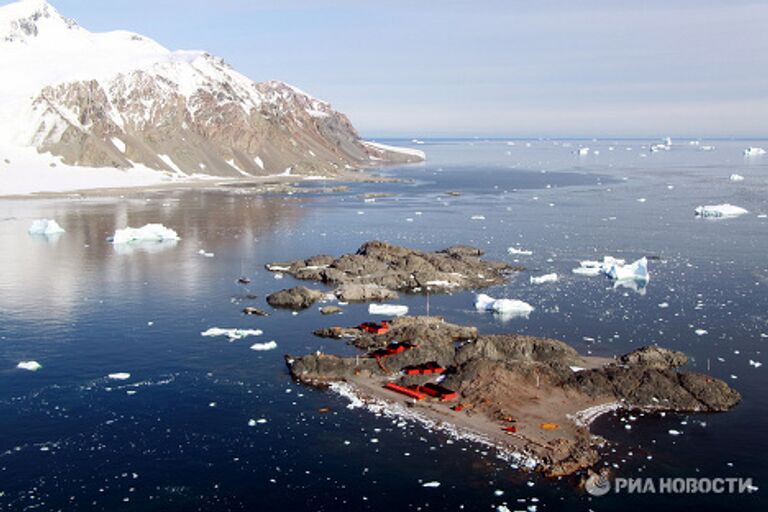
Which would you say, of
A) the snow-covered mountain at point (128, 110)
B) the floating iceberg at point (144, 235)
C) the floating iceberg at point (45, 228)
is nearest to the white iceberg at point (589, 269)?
the floating iceberg at point (144, 235)

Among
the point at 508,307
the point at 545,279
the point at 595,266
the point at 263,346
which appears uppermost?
the point at 595,266

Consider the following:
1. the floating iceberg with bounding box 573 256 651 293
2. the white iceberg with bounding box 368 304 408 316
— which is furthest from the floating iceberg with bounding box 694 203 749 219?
the white iceberg with bounding box 368 304 408 316

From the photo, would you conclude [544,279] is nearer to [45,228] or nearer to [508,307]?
[508,307]

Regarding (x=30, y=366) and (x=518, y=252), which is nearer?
(x=30, y=366)

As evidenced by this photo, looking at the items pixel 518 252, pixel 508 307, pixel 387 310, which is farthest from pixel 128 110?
pixel 508 307

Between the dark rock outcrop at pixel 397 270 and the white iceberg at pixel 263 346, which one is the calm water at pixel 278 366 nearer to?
the white iceberg at pixel 263 346
